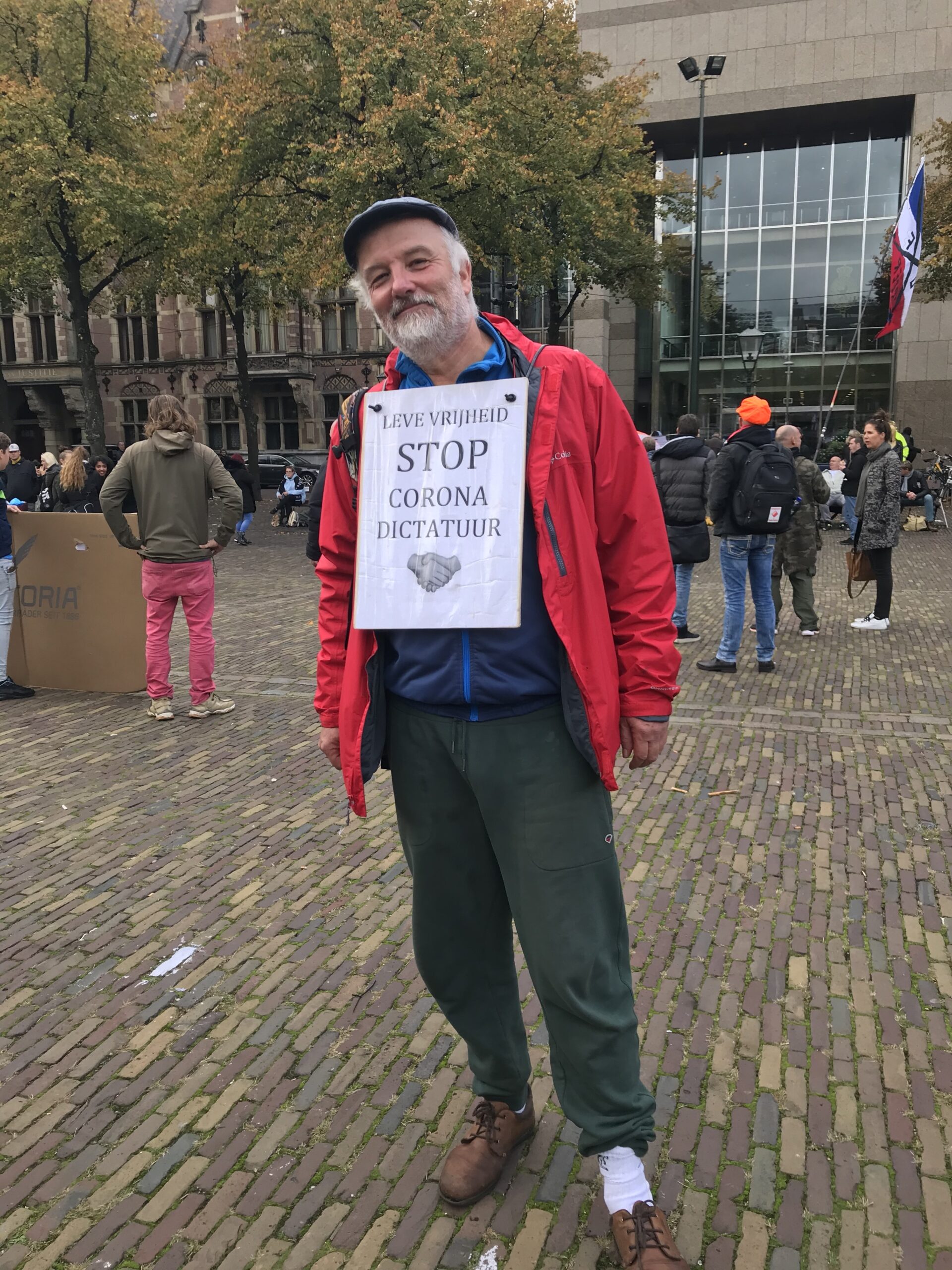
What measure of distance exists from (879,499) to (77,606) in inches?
261

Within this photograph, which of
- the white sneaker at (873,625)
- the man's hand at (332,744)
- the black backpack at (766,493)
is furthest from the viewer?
the white sneaker at (873,625)

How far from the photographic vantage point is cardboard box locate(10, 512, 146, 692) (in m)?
6.85

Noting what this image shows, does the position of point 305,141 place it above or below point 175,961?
above

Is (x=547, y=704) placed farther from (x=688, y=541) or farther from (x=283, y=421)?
(x=283, y=421)

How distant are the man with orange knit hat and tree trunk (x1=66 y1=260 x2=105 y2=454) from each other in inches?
690

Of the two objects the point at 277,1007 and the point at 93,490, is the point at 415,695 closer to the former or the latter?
the point at 277,1007

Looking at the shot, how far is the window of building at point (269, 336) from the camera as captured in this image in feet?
129

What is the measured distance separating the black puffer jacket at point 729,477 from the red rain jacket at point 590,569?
5329 mm

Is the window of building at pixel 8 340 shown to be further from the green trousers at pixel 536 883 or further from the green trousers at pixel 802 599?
the green trousers at pixel 536 883

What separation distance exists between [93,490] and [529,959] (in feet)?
34.0

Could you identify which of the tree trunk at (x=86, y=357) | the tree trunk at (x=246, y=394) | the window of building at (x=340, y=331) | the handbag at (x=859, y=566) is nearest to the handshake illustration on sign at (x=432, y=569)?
the handbag at (x=859, y=566)

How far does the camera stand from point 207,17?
40188mm

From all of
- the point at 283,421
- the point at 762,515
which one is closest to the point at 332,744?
the point at 762,515

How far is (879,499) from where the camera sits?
319 inches
